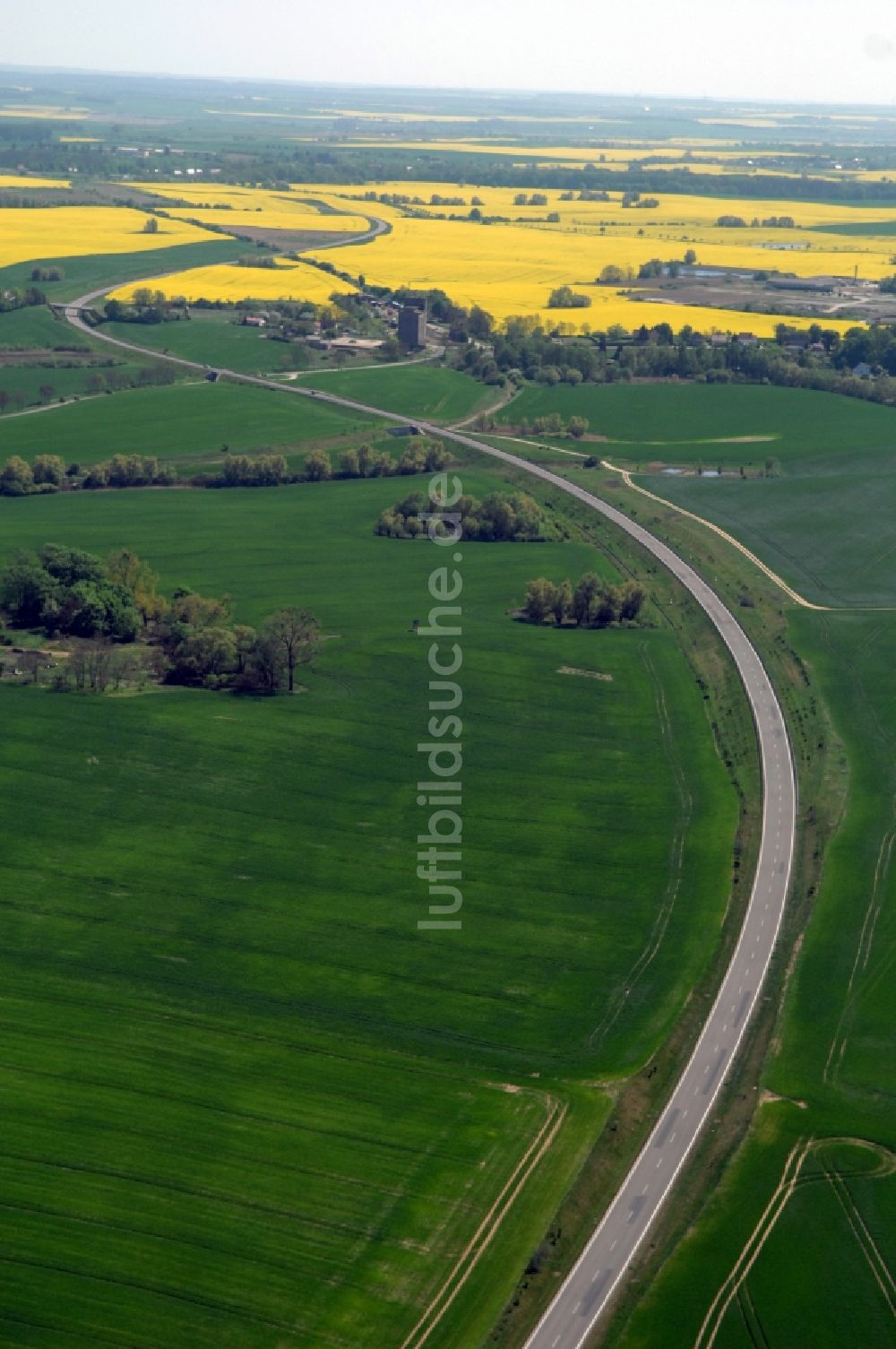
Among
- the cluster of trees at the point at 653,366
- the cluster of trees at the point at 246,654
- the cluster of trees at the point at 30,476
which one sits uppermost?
the cluster of trees at the point at 653,366

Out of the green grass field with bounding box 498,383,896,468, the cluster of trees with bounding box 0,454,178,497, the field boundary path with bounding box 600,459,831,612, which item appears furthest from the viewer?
the green grass field with bounding box 498,383,896,468

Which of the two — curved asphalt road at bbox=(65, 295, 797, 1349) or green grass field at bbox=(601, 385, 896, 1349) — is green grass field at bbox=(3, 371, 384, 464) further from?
green grass field at bbox=(601, 385, 896, 1349)

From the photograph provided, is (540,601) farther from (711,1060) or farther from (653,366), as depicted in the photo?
(653,366)

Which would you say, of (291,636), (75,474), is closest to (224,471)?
(75,474)

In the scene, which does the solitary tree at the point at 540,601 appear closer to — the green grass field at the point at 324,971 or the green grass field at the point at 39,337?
the green grass field at the point at 324,971

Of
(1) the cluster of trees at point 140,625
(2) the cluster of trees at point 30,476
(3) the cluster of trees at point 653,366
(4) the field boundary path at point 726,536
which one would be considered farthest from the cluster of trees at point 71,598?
(3) the cluster of trees at point 653,366

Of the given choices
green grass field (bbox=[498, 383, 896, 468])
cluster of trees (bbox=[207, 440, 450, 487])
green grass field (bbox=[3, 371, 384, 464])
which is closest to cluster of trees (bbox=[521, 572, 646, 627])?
cluster of trees (bbox=[207, 440, 450, 487])
